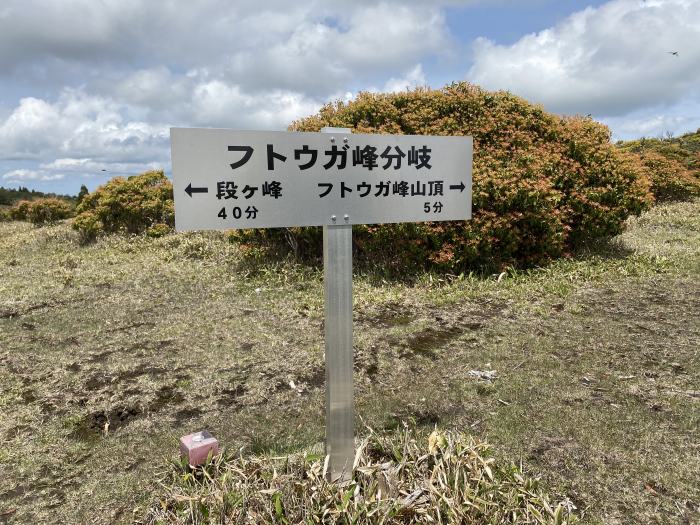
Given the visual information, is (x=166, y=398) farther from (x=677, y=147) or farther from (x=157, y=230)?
(x=677, y=147)

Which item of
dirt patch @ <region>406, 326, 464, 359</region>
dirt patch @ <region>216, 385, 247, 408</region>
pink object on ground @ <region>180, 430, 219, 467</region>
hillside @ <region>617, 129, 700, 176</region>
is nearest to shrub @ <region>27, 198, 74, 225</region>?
dirt patch @ <region>216, 385, 247, 408</region>

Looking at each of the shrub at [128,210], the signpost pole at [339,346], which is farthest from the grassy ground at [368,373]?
the shrub at [128,210]

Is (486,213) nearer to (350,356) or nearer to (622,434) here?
(622,434)

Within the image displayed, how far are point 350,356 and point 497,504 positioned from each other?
910 millimetres

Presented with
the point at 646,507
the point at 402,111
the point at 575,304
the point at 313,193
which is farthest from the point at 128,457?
the point at 402,111

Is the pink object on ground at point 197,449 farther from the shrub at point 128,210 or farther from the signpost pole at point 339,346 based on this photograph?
the shrub at point 128,210

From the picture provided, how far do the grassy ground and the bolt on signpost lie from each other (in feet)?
3.25

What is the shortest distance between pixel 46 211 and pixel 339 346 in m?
14.1

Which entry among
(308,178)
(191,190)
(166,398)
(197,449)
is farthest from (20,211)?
(308,178)

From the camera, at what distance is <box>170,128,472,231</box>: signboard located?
2.08 m

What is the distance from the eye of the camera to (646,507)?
243 centimetres

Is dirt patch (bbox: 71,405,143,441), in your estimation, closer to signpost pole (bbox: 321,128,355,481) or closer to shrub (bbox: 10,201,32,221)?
signpost pole (bbox: 321,128,355,481)

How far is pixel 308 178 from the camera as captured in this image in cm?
223

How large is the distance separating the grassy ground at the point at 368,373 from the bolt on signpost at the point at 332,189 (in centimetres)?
99
